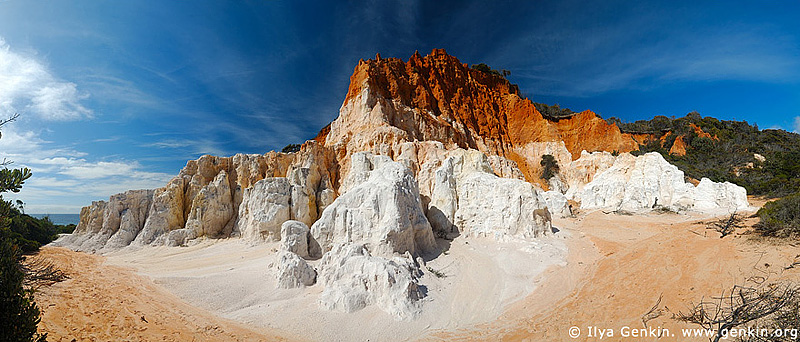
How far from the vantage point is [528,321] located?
25.3 ft

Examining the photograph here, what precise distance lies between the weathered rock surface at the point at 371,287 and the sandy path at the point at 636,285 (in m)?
1.31

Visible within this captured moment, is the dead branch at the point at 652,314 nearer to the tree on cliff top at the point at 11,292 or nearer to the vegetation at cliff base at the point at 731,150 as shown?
the tree on cliff top at the point at 11,292

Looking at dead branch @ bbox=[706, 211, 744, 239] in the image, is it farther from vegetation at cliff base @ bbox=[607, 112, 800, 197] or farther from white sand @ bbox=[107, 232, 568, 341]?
vegetation at cliff base @ bbox=[607, 112, 800, 197]

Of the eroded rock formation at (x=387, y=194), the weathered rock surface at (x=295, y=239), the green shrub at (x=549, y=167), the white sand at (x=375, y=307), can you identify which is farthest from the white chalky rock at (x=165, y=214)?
the green shrub at (x=549, y=167)

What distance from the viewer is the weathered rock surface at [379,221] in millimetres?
11625

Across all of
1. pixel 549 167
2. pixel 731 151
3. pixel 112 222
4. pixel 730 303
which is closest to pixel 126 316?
pixel 730 303

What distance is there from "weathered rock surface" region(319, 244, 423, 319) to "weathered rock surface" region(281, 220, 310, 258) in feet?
9.56

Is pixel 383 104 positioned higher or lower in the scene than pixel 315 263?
higher

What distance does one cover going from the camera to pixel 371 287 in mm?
8492

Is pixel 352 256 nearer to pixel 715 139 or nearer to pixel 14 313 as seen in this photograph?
pixel 14 313

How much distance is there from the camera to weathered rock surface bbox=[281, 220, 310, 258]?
12.0m

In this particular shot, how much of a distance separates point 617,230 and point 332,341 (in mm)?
17265

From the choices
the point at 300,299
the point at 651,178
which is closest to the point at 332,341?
the point at 300,299

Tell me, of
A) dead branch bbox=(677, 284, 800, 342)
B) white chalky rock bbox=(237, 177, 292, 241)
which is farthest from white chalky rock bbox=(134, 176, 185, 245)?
dead branch bbox=(677, 284, 800, 342)
